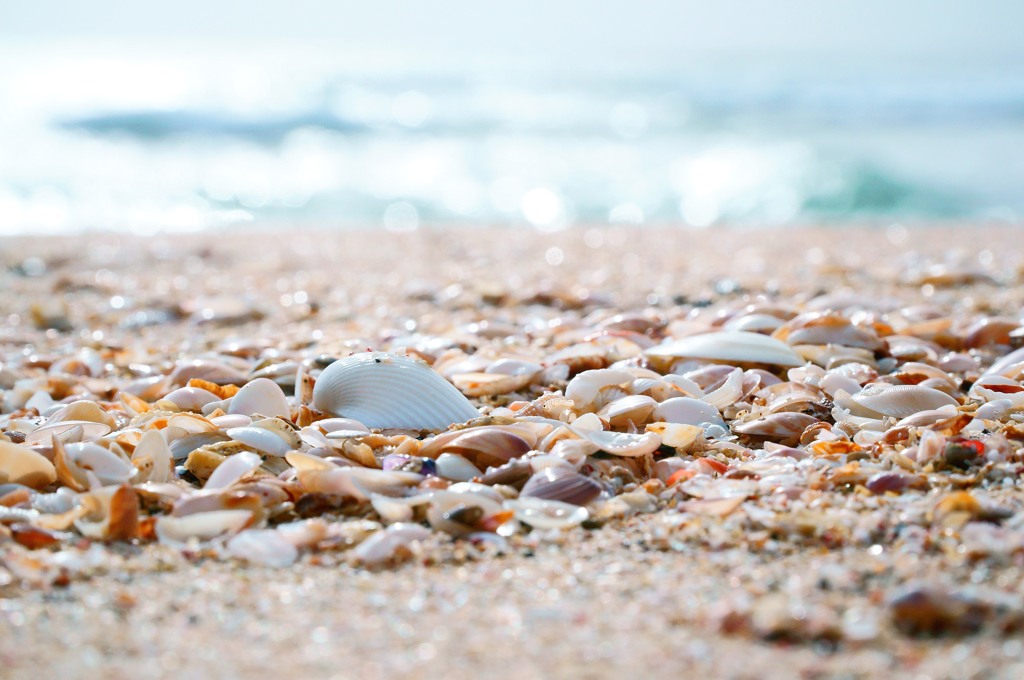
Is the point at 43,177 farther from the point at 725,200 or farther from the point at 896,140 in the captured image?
the point at 896,140

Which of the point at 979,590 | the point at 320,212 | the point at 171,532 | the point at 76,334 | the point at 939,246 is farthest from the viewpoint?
the point at 320,212

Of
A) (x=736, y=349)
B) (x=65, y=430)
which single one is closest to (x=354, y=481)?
(x=65, y=430)

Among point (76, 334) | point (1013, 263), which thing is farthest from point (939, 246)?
point (76, 334)

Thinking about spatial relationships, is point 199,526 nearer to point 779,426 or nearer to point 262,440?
point 262,440

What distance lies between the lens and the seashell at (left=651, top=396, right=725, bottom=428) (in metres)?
1.98

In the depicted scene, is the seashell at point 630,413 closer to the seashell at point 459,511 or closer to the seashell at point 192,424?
the seashell at point 459,511

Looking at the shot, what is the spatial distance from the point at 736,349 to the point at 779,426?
42 centimetres

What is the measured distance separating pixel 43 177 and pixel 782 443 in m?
8.75

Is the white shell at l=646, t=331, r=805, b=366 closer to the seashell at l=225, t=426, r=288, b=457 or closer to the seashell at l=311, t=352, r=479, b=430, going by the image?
the seashell at l=311, t=352, r=479, b=430

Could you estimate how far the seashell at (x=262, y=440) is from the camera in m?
1.78

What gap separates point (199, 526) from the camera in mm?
1484

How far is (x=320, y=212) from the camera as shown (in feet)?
26.4

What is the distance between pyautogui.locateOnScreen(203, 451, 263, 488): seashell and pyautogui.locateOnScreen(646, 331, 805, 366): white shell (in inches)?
41.7

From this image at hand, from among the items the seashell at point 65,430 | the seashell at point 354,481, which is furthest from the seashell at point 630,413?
the seashell at point 65,430
